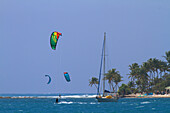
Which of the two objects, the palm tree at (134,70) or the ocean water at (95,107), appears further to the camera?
the palm tree at (134,70)

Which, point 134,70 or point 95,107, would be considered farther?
point 134,70

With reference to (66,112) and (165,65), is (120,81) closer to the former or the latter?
(165,65)

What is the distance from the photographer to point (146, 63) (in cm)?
14888

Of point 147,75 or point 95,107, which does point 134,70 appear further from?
point 95,107

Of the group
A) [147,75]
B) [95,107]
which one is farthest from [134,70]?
[95,107]

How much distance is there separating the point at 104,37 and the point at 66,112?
35980 millimetres

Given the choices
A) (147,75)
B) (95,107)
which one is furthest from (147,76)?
(95,107)

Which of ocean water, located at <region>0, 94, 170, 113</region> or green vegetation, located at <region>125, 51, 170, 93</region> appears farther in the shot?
green vegetation, located at <region>125, 51, 170, 93</region>

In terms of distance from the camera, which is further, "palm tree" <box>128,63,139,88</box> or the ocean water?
"palm tree" <box>128,63,139,88</box>

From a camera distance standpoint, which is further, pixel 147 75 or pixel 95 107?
pixel 147 75

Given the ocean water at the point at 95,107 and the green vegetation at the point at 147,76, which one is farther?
the green vegetation at the point at 147,76

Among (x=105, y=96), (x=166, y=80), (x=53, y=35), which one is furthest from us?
(x=166, y=80)

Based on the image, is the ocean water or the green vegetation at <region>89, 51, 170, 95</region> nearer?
the ocean water

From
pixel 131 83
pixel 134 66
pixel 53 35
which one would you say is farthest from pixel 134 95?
pixel 53 35
